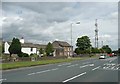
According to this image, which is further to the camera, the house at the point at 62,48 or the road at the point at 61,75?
the house at the point at 62,48

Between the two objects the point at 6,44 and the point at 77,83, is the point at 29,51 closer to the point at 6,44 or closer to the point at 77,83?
the point at 6,44

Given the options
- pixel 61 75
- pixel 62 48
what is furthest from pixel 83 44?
pixel 61 75

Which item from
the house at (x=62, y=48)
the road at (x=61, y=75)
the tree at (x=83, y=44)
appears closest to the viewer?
the road at (x=61, y=75)

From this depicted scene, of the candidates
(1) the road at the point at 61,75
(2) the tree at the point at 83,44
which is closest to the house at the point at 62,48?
(2) the tree at the point at 83,44

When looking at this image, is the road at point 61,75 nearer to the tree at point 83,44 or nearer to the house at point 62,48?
the house at point 62,48

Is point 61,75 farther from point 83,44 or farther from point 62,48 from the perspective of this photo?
point 83,44

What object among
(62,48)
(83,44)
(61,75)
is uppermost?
(83,44)

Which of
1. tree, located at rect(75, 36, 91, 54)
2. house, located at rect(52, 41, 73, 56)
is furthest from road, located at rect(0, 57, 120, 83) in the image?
tree, located at rect(75, 36, 91, 54)

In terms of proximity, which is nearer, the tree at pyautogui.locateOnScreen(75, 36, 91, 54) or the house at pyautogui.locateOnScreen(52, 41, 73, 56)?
the house at pyautogui.locateOnScreen(52, 41, 73, 56)

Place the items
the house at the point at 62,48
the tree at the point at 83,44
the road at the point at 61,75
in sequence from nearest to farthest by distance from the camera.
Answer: the road at the point at 61,75 → the house at the point at 62,48 → the tree at the point at 83,44

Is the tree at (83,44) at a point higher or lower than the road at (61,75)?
higher

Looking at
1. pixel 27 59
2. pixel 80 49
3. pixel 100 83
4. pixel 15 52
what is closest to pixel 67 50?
pixel 80 49

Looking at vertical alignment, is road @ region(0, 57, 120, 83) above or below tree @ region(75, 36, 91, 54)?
below

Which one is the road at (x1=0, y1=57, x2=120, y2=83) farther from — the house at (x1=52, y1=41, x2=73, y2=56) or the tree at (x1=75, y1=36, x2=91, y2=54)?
the tree at (x1=75, y1=36, x2=91, y2=54)
